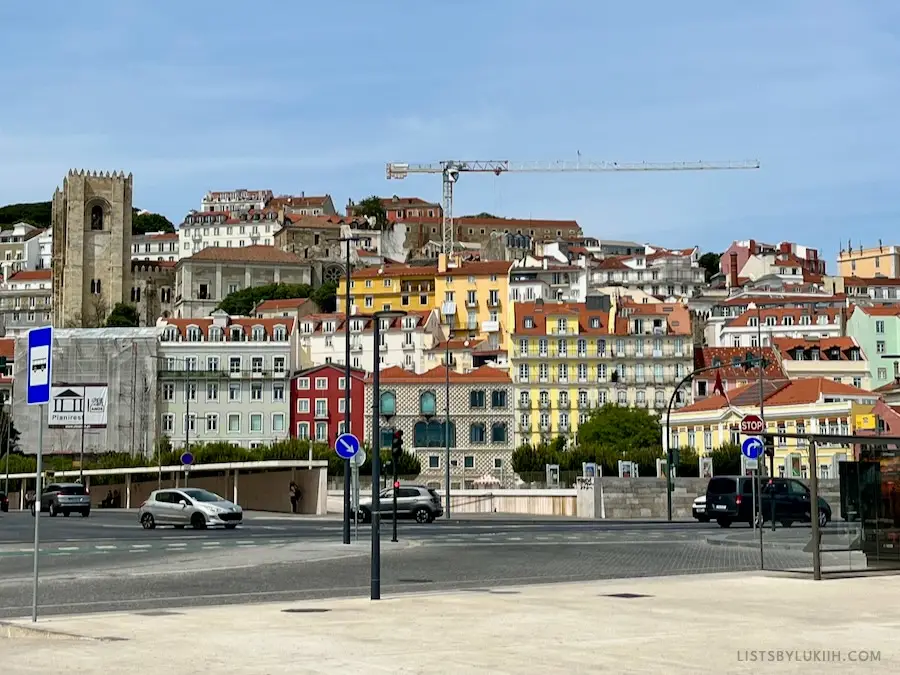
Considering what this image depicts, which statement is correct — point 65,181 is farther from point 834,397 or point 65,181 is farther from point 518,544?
point 518,544

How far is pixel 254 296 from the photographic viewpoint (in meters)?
183

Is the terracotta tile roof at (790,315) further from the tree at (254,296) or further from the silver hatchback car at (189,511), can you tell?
the silver hatchback car at (189,511)

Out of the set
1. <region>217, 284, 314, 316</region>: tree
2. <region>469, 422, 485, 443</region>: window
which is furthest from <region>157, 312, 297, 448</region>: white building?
<region>217, 284, 314, 316</region>: tree

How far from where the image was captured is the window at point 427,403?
118 metres

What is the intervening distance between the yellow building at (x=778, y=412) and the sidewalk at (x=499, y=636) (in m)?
66.6

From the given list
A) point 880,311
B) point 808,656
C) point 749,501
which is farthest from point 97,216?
point 808,656

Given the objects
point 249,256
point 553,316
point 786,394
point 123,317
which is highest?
point 249,256

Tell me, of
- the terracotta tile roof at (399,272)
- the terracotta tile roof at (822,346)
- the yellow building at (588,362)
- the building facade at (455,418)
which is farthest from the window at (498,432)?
the terracotta tile roof at (399,272)

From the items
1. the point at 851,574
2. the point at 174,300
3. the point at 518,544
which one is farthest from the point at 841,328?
the point at 851,574

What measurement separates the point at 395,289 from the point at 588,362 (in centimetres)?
4388

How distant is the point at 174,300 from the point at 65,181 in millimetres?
22714

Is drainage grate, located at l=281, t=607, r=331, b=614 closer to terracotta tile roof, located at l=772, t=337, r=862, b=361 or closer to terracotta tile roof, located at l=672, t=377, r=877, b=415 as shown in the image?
terracotta tile roof, located at l=672, t=377, r=877, b=415

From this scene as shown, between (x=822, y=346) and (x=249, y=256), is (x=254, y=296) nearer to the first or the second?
(x=249, y=256)

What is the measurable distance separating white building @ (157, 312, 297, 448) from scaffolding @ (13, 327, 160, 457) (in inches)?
76.5
